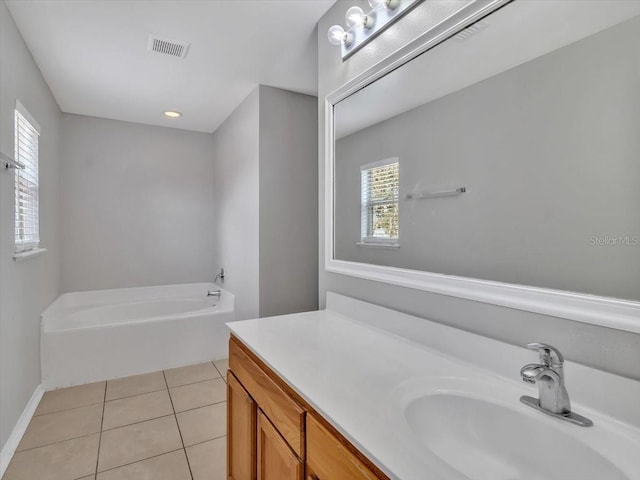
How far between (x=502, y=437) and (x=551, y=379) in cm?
19

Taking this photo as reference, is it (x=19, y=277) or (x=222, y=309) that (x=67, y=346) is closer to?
(x=19, y=277)

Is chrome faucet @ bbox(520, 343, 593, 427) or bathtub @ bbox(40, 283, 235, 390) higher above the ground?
chrome faucet @ bbox(520, 343, 593, 427)

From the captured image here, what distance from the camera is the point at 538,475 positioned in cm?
75

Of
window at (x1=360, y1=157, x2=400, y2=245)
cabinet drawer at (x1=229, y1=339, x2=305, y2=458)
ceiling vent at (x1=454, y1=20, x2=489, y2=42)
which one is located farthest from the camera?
window at (x1=360, y1=157, x2=400, y2=245)

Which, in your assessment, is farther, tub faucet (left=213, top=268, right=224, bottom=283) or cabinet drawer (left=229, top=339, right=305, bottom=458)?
tub faucet (left=213, top=268, right=224, bottom=283)

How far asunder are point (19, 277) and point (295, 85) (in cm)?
237

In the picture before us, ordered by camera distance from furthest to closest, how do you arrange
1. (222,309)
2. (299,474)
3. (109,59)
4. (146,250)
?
(146,250)
(222,309)
(109,59)
(299,474)

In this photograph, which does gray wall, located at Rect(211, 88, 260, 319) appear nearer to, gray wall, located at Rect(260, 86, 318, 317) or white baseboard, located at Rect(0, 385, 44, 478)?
gray wall, located at Rect(260, 86, 318, 317)

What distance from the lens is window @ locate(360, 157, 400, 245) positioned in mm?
1516

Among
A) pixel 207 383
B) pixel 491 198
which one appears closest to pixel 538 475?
→ pixel 491 198

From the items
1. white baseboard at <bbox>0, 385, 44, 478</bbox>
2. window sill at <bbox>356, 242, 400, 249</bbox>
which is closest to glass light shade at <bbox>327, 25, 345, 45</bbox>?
window sill at <bbox>356, 242, 400, 249</bbox>

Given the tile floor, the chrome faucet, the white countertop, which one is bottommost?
the tile floor

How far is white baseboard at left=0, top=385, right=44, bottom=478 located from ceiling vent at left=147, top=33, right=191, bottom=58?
8.12 feet

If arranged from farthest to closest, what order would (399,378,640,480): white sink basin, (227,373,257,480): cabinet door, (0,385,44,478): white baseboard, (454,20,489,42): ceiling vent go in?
(0,385,44,478): white baseboard < (227,373,257,480): cabinet door < (454,20,489,42): ceiling vent < (399,378,640,480): white sink basin
